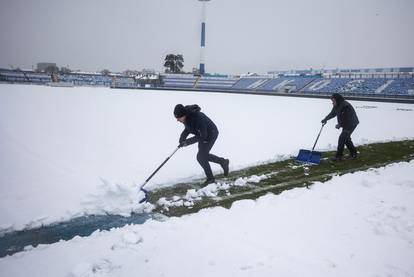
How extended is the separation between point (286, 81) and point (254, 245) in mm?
48253

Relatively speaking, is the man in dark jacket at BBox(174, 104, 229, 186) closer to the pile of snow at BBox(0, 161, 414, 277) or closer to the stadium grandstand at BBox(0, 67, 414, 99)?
the pile of snow at BBox(0, 161, 414, 277)

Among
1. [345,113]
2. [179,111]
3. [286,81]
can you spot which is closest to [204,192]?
[179,111]

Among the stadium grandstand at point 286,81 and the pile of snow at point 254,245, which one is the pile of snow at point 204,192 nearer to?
the pile of snow at point 254,245

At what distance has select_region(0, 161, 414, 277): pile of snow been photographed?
290 centimetres

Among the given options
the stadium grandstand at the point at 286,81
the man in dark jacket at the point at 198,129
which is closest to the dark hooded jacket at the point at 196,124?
the man in dark jacket at the point at 198,129

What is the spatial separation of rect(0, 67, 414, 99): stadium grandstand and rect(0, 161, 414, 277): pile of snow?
1242 inches

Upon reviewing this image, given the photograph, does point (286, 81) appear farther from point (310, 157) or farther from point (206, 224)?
point (206, 224)

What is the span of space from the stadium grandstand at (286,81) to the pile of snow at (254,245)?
103 feet

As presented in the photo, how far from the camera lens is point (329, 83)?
42.1m

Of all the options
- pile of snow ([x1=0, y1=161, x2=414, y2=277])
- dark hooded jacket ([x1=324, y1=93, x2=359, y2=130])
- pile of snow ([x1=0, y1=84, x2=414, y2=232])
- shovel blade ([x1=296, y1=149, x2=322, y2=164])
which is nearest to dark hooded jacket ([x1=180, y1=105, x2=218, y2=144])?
pile of snow ([x1=0, y1=84, x2=414, y2=232])

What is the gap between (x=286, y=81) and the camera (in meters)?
49.0

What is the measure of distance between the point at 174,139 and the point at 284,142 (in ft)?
11.5

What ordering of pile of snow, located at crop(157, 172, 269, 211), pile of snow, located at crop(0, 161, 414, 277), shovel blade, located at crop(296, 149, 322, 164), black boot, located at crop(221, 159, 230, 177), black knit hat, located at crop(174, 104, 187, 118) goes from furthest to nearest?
shovel blade, located at crop(296, 149, 322, 164), black boot, located at crop(221, 159, 230, 177), black knit hat, located at crop(174, 104, 187, 118), pile of snow, located at crop(157, 172, 269, 211), pile of snow, located at crop(0, 161, 414, 277)

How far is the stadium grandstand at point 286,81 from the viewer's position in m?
35.8
